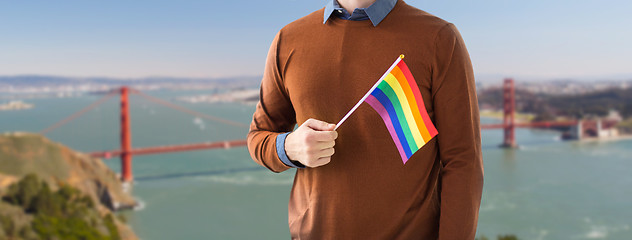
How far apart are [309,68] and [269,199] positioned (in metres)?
21.7

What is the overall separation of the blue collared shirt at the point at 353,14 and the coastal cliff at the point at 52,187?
529 inches

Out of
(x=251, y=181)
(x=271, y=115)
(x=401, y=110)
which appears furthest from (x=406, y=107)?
(x=251, y=181)

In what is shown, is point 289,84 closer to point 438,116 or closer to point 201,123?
point 438,116

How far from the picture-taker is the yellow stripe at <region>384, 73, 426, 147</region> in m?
0.71

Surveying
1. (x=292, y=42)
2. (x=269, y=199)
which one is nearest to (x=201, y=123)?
(x=269, y=199)

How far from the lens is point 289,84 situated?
2.59 ft

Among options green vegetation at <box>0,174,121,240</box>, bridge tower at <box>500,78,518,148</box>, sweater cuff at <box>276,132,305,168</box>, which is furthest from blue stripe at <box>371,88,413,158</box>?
bridge tower at <box>500,78,518,148</box>

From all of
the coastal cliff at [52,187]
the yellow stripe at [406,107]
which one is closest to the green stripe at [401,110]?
the yellow stripe at [406,107]

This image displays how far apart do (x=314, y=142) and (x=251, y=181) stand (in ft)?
77.2

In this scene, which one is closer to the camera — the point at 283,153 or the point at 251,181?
the point at 283,153

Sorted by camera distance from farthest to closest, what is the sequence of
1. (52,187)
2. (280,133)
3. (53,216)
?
1. (52,187)
2. (53,216)
3. (280,133)

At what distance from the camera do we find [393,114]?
2.43ft

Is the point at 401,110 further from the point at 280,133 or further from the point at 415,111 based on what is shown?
the point at 280,133

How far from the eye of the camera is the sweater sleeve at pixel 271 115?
2.64 feet
